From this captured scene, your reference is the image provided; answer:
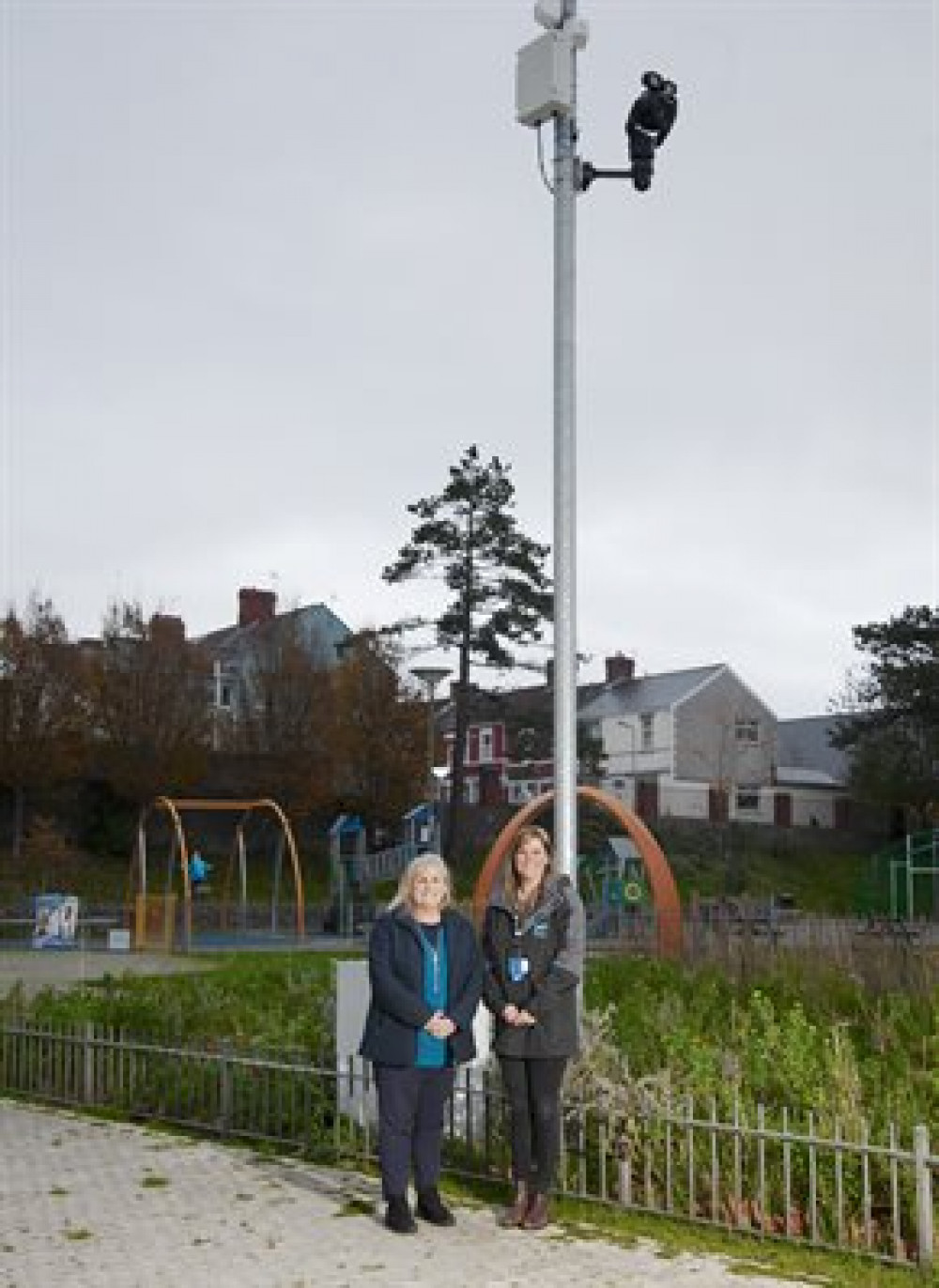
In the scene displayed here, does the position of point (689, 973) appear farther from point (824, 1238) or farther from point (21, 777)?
point (21, 777)

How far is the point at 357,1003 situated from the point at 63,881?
30.5 metres

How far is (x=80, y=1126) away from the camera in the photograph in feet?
29.4

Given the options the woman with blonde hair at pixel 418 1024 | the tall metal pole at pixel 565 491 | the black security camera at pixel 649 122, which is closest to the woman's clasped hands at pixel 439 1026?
the woman with blonde hair at pixel 418 1024

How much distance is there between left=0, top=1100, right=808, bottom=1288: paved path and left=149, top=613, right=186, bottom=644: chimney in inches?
1308

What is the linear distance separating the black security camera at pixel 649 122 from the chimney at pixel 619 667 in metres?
58.7

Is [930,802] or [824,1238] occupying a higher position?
[930,802]

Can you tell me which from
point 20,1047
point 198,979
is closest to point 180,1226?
point 20,1047

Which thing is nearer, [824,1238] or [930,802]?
[824,1238]

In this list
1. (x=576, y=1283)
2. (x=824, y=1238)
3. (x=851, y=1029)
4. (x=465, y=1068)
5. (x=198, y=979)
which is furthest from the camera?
(x=198, y=979)

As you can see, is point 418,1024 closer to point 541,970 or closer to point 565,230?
A: point 541,970

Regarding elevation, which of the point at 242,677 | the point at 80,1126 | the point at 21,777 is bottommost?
the point at 80,1126

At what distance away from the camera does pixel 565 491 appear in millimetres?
8445

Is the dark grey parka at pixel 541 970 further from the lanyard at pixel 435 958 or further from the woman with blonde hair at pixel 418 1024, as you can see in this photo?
the lanyard at pixel 435 958

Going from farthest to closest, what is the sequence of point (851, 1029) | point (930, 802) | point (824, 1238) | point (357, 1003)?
point (930, 802), point (851, 1029), point (357, 1003), point (824, 1238)
